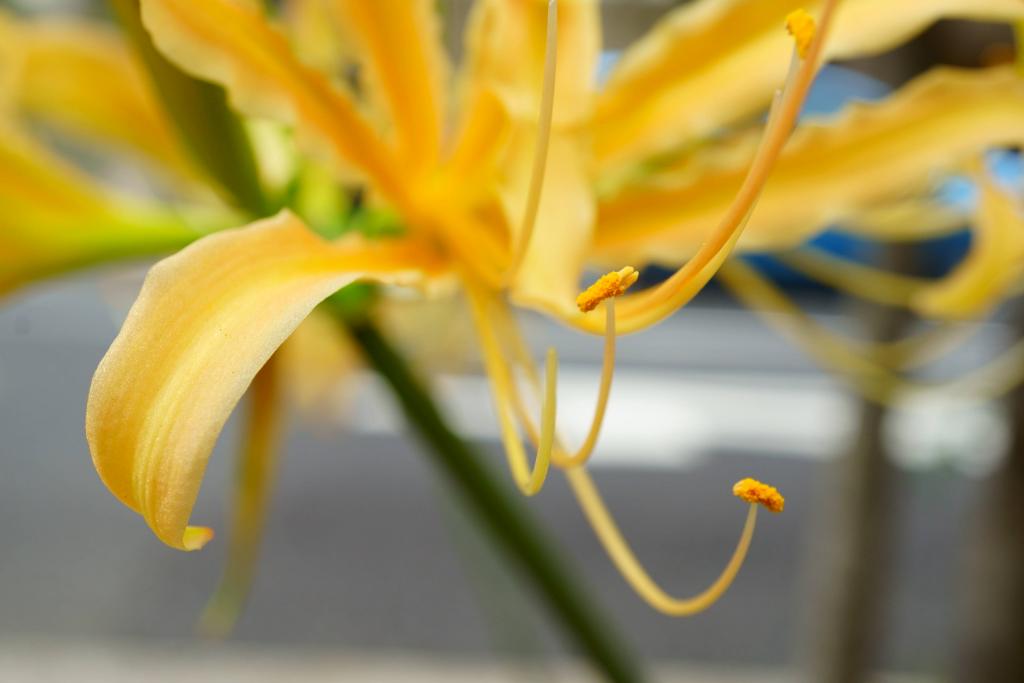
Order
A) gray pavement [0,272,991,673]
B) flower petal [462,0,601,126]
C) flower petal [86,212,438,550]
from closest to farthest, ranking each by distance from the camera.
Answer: flower petal [86,212,438,550] < flower petal [462,0,601,126] < gray pavement [0,272,991,673]

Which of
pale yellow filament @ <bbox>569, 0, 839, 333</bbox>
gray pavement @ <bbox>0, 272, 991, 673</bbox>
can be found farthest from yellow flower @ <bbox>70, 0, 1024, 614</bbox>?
gray pavement @ <bbox>0, 272, 991, 673</bbox>

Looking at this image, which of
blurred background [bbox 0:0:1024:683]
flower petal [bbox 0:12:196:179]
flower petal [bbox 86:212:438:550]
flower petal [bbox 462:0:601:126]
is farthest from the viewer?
blurred background [bbox 0:0:1024:683]

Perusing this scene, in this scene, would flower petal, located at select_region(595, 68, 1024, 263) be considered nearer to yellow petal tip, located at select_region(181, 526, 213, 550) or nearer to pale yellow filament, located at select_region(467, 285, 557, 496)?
pale yellow filament, located at select_region(467, 285, 557, 496)

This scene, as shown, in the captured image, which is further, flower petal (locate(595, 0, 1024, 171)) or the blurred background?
the blurred background

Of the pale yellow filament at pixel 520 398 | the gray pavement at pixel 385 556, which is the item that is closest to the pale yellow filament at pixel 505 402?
the pale yellow filament at pixel 520 398

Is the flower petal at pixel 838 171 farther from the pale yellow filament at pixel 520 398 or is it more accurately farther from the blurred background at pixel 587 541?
the blurred background at pixel 587 541

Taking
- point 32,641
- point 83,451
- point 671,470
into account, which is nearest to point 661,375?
point 671,470
